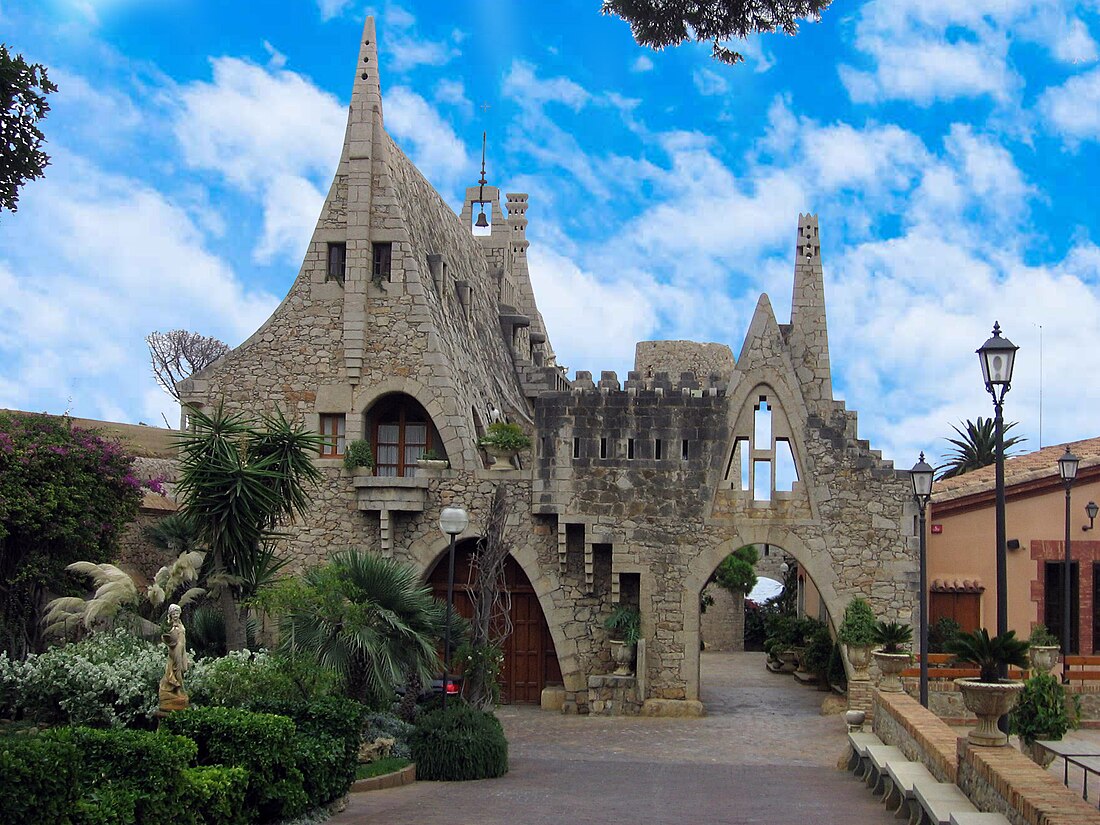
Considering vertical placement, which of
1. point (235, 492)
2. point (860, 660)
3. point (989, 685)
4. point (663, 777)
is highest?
point (235, 492)

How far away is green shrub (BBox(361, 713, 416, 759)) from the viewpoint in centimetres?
1811

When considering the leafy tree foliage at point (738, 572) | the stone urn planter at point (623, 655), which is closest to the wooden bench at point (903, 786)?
the stone urn planter at point (623, 655)

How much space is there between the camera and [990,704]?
1258 centimetres

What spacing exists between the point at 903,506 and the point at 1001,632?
40.3 feet

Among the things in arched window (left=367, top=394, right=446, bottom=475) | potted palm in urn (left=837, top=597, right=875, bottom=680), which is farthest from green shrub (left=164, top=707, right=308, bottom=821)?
arched window (left=367, top=394, right=446, bottom=475)

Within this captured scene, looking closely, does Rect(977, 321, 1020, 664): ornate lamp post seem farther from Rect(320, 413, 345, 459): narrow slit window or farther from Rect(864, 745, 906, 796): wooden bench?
Rect(320, 413, 345, 459): narrow slit window

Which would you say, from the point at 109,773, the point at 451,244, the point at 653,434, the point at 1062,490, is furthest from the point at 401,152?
the point at 109,773

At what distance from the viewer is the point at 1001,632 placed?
13.8 m

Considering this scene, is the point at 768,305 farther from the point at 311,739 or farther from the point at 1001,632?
the point at 311,739

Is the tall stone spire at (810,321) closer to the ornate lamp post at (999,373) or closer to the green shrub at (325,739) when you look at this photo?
the ornate lamp post at (999,373)

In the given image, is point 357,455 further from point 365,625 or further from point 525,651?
point 365,625

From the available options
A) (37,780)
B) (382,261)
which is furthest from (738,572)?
(37,780)

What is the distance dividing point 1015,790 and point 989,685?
210 cm

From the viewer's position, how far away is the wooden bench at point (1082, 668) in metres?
23.5
